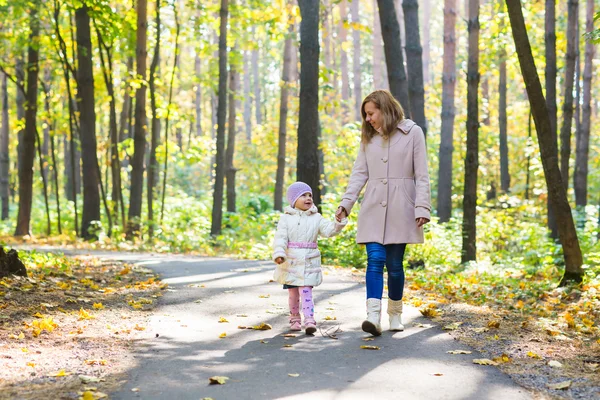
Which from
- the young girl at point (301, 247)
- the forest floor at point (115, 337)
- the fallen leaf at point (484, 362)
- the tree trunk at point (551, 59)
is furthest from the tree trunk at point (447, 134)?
the fallen leaf at point (484, 362)

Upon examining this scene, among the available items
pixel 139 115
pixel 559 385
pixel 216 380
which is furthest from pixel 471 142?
pixel 216 380

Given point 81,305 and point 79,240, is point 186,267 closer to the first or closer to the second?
point 81,305

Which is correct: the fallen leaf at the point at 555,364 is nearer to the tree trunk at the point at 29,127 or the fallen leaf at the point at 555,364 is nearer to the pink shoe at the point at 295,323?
the pink shoe at the point at 295,323

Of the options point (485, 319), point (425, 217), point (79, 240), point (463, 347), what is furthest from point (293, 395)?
point (79, 240)

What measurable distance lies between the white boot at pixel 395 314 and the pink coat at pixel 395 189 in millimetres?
599

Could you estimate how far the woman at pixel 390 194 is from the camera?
6.40 m

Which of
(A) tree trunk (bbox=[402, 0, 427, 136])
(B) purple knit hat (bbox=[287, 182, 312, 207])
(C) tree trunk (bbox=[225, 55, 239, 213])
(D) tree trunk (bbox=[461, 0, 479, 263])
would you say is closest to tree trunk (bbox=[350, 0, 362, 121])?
(C) tree trunk (bbox=[225, 55, 239, 213])

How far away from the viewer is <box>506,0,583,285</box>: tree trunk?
9.11m

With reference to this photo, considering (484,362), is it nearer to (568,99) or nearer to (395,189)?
(395,189)

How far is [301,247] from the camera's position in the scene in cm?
656

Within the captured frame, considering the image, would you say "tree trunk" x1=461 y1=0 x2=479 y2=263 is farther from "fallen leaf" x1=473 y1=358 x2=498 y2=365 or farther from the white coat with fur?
"fallen leaf" x1=473 y1=358 x2=498 y2=365

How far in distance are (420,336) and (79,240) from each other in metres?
15.4

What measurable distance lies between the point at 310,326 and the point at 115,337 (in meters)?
1.69

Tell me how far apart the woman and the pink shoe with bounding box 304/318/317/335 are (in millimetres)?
455
